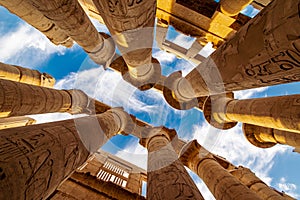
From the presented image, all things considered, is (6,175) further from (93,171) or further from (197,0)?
(93,171)

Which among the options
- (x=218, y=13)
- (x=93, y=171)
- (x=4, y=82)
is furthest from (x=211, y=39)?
(x=93, y=171)

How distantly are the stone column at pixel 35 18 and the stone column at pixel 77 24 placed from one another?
2191 millimetres

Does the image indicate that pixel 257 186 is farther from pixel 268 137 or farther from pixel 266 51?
pixel 266 51

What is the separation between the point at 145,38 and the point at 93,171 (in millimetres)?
10577

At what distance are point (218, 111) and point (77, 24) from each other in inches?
276

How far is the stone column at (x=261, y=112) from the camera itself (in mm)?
4973

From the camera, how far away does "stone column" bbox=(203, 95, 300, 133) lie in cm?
497

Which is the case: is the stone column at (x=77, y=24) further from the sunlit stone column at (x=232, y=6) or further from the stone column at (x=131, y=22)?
the sunlit stone column at (x=232, y=6)

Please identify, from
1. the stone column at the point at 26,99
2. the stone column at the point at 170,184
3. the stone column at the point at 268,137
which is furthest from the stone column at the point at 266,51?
the stone column at the point at 268,137

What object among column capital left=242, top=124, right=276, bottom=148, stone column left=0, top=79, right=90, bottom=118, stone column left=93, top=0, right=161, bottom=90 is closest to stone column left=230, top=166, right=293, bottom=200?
column capital left=242, top=124, right=276, bottom=148

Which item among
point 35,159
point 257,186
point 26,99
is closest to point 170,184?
point 35,159

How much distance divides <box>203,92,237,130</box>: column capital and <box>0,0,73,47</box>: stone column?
818 cm

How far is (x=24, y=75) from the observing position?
783 centimetres

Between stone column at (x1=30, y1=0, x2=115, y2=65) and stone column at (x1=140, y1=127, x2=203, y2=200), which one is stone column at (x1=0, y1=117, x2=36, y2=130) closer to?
stone column at (x1=30, y1=0, x2=115, y2=65)
